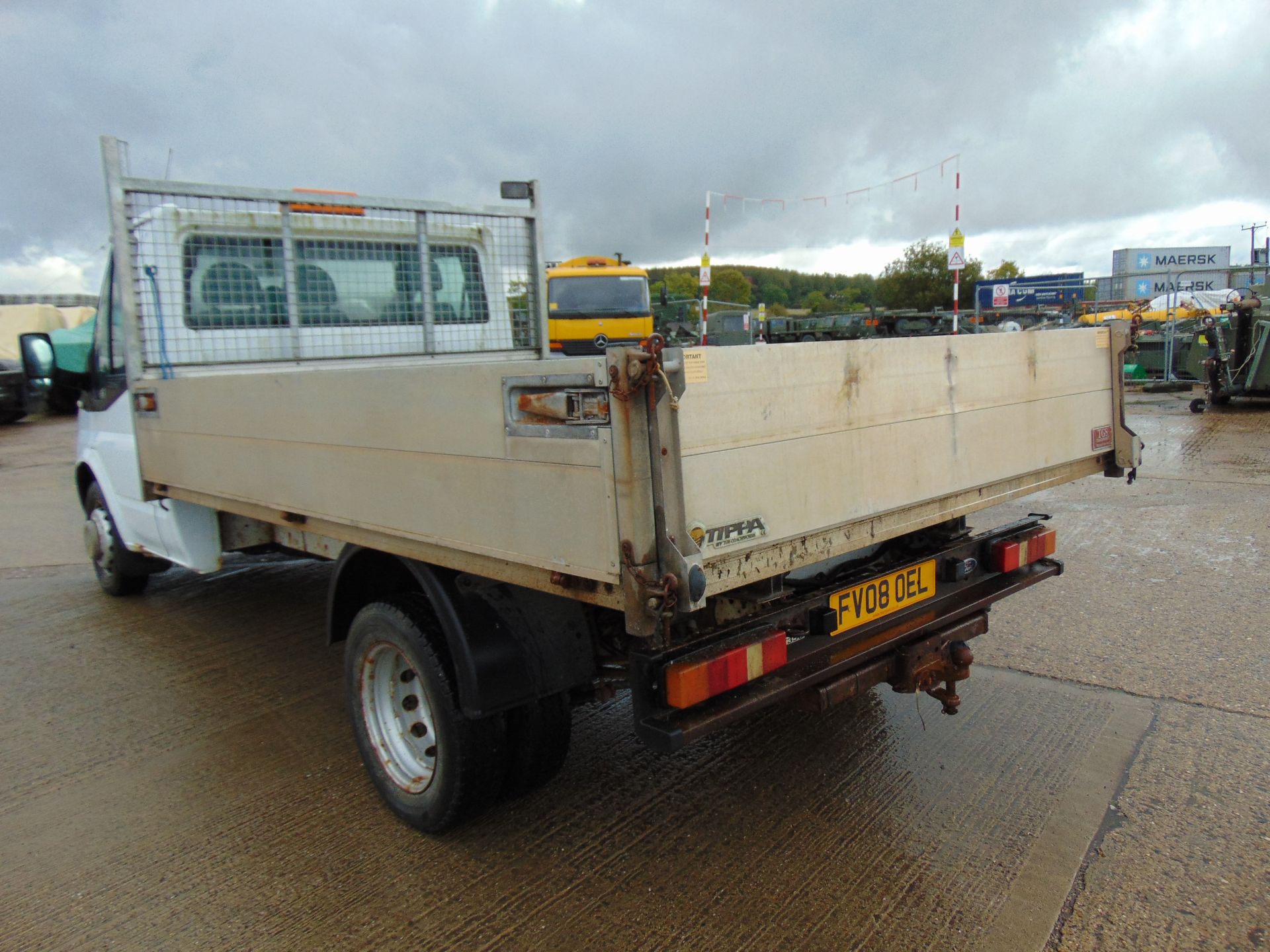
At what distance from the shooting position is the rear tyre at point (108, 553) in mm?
5383

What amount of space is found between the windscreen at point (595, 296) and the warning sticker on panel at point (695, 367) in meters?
12.6

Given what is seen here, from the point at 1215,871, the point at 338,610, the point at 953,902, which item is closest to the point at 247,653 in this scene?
the point at 338,610

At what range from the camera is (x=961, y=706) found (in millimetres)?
3680

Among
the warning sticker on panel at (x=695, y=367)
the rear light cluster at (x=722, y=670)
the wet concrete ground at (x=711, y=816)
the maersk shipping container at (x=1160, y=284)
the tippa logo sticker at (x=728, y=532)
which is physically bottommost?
the wet concrete ground at (x=711, y=816)

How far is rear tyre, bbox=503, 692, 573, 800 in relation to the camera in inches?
110

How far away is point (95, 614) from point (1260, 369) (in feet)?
48.8

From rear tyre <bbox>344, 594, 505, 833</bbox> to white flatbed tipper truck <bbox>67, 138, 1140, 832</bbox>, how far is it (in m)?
0.01

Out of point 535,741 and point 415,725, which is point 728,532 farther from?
point 415,725

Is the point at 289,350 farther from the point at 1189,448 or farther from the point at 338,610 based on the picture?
the point at 1189,448

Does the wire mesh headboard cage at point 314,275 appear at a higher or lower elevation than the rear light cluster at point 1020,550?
higher

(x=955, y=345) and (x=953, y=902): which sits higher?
(x=955, y=345)

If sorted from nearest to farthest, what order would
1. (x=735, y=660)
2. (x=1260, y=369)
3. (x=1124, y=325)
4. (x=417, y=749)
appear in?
(x=735, y=660), (x=417, y=749), (x=1124, y=325), (x=1260, y=369)

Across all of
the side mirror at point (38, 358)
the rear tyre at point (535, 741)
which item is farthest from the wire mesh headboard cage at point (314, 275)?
the rear tyre at point (535, 741)

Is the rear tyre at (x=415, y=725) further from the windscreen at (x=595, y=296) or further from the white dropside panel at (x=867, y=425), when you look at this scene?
the windscreen at (x=595, y=296)
